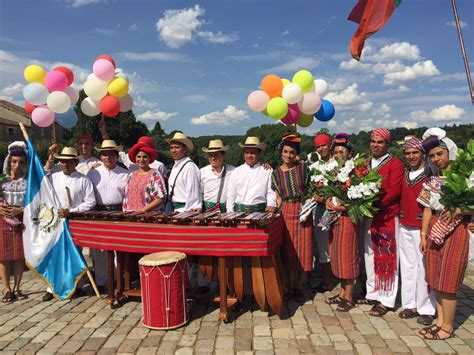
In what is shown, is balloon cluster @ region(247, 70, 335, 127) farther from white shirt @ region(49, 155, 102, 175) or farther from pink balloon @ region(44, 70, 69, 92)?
pink balloon @ region(44, 70, 69, 92)

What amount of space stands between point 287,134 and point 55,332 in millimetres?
3226

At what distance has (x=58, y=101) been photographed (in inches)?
208

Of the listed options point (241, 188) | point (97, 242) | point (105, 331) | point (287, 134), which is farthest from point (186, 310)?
point (287, 134)

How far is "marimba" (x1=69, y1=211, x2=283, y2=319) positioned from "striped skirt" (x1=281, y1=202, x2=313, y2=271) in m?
0.25

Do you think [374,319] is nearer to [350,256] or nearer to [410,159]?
[350,256]

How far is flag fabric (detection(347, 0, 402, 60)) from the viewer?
17.6ft

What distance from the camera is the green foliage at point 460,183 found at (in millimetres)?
3127

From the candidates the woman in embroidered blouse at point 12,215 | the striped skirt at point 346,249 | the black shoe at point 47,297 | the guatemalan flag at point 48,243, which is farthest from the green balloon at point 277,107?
the black shoe at point 47,297

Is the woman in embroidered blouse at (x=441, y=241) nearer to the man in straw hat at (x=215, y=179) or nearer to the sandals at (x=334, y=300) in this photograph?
the sandals at (x=334, y=300)

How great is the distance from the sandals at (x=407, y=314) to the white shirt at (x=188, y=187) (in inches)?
104

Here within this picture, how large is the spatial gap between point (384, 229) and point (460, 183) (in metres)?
1.11

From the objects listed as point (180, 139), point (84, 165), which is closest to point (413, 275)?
point (180, 139)

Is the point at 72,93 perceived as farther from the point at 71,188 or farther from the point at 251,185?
the point at 251,185

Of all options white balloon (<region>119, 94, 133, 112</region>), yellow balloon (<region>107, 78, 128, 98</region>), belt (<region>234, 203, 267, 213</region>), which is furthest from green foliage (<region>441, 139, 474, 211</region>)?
white balloon (<region>119, 94, 133, 112</region>)
